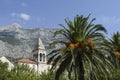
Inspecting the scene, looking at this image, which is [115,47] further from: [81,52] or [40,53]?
[40,53]

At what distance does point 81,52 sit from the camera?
3972cm

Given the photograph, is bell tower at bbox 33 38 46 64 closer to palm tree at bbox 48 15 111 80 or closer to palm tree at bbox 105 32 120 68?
palm tree at bbox 105 32 120 68

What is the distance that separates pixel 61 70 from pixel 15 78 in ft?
130

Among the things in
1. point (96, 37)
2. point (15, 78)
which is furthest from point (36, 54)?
point (96, 37)

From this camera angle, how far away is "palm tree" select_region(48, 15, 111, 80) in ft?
129

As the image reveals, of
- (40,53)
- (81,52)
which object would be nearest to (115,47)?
(81,52)

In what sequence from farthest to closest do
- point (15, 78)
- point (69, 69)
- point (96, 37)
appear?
1. point (15, 78)
2. point (96, 37)
3. point (69, 69)

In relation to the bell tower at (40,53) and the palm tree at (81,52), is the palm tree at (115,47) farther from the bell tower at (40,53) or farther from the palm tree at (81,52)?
the bell tower at (40,53)

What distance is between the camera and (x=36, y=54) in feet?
415

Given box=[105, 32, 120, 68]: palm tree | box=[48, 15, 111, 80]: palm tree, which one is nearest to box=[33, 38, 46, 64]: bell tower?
box=[105, 32, 120, 68]: palm tree

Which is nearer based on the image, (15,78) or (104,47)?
(104,47)

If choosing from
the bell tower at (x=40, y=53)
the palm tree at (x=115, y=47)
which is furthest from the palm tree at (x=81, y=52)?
the bell tower at (x=40, y=53)

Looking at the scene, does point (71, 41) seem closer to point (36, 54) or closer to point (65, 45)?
point (65, 45)

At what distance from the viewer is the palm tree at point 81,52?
129 ft
